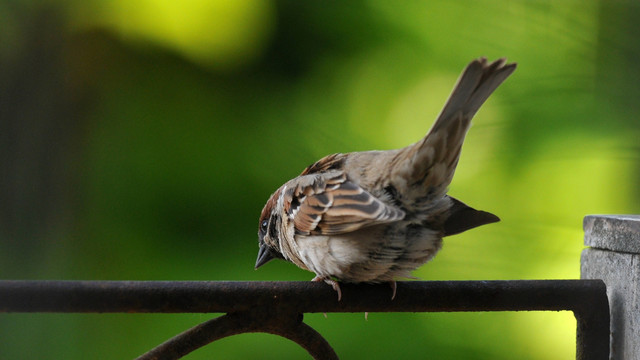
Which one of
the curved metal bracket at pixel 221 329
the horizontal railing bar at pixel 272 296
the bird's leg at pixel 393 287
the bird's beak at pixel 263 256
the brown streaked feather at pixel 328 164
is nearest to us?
the horizontal railing bar at pixel 272 296

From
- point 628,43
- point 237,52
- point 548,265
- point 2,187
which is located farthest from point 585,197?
point 2,187

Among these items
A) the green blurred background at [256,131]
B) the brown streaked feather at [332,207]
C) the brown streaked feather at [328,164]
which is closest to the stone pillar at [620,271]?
the brown streaked feather at [332,207]

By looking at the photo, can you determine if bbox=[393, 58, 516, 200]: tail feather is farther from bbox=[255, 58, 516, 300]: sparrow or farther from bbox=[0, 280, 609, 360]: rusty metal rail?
bbox=[0, 280, 609, 360]: rusty metal rail

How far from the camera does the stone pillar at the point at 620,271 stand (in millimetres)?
1294

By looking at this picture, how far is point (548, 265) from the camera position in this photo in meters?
2.24

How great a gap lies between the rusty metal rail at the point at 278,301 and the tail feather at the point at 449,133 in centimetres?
38

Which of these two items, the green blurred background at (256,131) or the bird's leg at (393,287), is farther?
the green blurred background at (256,131)

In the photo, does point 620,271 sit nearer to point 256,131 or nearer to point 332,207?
point 332,207

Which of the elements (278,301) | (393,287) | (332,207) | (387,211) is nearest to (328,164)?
(332,207)

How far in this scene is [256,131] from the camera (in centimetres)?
254

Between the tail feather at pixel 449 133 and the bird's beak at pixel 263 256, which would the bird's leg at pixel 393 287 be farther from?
the bird's beak at pixel 263 256

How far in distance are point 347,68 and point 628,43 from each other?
1010 millimetres

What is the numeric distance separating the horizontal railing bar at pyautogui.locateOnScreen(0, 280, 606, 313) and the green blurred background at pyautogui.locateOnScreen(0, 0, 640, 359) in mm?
1001

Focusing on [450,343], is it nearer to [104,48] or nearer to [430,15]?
[430,15]
